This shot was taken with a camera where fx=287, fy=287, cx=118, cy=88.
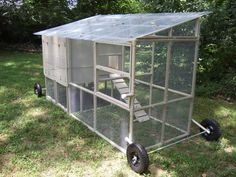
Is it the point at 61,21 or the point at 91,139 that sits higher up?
the point at 61,21

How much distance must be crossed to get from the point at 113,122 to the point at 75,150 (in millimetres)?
837

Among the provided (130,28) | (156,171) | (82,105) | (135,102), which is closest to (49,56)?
(82,105)

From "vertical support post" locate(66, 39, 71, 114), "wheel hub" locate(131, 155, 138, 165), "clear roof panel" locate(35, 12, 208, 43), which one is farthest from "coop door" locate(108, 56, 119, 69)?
"wheel hub" locate(131, 155, 138, 165)

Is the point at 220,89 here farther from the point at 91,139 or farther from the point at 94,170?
the point at 94,170

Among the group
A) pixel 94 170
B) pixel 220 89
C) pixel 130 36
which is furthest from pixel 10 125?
pixel 220 89

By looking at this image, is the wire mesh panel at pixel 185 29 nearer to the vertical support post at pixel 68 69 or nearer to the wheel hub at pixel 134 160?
the wheel hub at pixel 134 160

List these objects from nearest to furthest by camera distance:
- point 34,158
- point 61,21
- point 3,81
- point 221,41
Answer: point 34,158
point 221,41
point 3,81
point 61,21

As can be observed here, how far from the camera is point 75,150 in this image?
493cm

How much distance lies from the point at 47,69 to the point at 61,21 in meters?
8.99

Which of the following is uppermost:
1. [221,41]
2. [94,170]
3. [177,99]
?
[221,41]

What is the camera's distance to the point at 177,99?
5051 mm

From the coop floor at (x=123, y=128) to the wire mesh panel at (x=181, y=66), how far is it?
2.43 ft

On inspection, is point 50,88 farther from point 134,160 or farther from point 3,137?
point 134,160

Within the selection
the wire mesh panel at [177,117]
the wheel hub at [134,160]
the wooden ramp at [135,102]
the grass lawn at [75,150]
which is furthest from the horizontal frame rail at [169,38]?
the grass lawn at [75,150]
